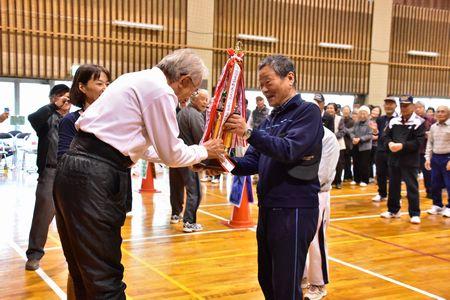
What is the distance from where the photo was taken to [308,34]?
48.5ft

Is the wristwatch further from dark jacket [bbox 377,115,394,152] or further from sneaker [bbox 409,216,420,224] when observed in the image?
dark jacket [bbox 377,115,394,152]

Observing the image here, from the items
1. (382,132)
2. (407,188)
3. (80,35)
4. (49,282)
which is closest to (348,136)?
(382,132)

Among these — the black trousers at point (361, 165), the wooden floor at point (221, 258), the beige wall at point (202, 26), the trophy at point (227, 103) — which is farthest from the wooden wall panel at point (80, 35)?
the trophy at point (227, 103)

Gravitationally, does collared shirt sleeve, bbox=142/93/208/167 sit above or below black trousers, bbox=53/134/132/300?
above

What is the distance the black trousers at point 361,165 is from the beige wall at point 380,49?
503 centimetres

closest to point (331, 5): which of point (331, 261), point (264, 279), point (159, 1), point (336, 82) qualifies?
point (336, 82)

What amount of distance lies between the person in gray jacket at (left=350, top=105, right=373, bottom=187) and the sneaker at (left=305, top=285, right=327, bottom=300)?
7013 mm

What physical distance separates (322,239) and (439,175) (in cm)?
475

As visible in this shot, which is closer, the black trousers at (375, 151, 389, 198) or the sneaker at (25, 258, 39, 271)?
the sneaker at (25, 258, 39, 271)

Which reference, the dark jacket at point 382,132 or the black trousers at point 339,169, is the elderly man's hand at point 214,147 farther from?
the black trousers at point 339,169

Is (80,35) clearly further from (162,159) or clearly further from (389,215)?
(162,159)

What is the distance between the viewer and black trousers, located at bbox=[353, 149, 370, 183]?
1096cm

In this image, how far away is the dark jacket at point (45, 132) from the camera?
4.62 metres

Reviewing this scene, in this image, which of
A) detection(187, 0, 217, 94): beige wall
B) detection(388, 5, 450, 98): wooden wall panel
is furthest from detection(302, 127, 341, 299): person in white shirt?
detection(388, 5, 450, 98): wooden wall panel
